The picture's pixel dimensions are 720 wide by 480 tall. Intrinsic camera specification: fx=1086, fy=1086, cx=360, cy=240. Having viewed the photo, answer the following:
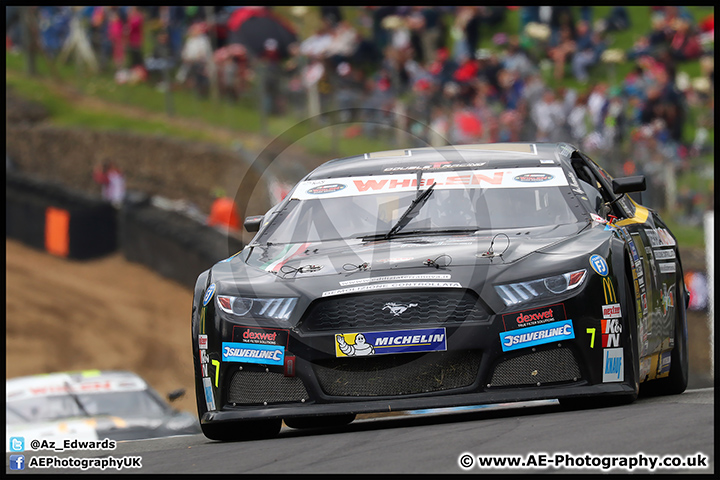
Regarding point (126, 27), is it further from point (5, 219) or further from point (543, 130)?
point (543, 130)

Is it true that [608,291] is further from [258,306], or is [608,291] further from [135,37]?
[135,37]

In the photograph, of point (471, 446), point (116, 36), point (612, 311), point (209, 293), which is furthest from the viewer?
point (116, 36)

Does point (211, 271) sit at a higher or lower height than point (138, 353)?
higher

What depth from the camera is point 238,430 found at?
5.91 m

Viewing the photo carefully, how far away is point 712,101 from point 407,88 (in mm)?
5088

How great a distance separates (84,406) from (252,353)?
505cm

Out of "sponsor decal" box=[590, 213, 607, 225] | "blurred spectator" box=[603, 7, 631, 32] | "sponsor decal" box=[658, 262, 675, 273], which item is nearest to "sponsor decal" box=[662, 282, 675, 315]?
"sponsor decal" box=[658, 262, 675, 273]

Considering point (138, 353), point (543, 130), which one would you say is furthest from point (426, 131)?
point (138, 353)

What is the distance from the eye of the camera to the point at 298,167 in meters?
16.7

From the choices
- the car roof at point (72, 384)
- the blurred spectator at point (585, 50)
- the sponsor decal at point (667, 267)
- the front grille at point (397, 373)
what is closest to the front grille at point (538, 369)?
the front grille at point (397, 373)

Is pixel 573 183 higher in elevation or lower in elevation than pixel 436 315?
higher

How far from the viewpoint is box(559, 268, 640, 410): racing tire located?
A: 5332mm

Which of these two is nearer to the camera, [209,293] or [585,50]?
[209,293]

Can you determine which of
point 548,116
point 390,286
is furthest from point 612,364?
point 548,116
